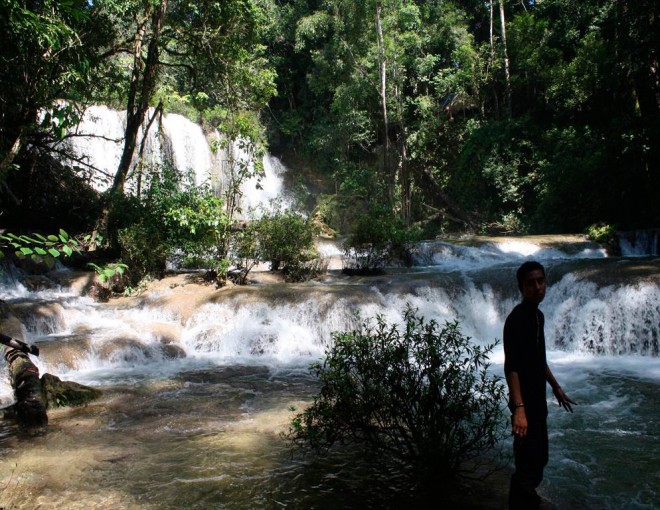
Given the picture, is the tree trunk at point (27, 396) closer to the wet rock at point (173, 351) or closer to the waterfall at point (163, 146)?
the wet rock at point (173, 351)

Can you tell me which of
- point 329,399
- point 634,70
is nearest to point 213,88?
point 329,399

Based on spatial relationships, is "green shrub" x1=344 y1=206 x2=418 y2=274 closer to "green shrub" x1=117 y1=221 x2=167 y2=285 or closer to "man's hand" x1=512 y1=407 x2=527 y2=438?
"green shrub" x1=117 y1=221 x2=167 y2=285

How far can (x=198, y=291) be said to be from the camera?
466 inches

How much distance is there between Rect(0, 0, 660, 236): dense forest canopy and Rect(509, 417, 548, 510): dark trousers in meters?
8.10

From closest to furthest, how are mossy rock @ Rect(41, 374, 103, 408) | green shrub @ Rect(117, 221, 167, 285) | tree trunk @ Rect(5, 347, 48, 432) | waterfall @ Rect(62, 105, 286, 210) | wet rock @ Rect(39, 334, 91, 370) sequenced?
tree trunk @ Rect(5, 347, 48, 432) < mossy rock @ Rect(41, 374, 103, 408) < wet rock @ Rect(39, 334, 91, 370) < green shrub @ Rect(117, 221, 167, 285) < waterfall @ Rect(62, 105, 286, 210)

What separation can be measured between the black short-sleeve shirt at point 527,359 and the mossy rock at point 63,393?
539 cm

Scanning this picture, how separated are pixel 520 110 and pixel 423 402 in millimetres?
25565

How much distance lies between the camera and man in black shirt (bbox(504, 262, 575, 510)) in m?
3.00

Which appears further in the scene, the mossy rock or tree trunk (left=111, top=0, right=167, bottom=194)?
tree trunk (left=111, top=0, right=167, bottom=194)

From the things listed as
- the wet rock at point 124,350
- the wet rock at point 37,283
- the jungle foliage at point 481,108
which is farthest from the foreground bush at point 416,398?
the jungle foliage at point 481,108

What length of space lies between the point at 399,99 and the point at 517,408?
24459 millimetres

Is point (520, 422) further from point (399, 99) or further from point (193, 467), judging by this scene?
point (399, 99)

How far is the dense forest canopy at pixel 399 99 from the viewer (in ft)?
44.4

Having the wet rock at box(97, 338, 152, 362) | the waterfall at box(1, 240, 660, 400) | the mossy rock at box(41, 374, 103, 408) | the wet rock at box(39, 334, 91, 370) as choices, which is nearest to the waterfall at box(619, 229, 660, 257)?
the waterfall at box(1, 240, 660, 400)
